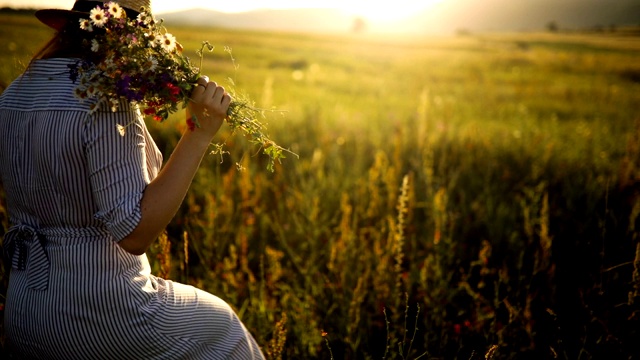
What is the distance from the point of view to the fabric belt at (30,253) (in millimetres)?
1273

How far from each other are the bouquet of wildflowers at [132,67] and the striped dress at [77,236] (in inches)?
2.3

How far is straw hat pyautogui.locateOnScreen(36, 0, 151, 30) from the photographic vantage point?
1265mm

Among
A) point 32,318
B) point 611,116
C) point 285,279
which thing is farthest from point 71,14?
point 611,116

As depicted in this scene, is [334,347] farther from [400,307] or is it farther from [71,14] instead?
[71,14]

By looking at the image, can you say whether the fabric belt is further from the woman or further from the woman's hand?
the woman's hand

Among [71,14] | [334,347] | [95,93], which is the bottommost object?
[334,347]

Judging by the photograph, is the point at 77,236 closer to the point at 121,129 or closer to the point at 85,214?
the point at 85,214

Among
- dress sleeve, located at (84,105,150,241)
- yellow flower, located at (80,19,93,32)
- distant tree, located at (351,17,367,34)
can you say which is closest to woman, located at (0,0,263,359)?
dress sleeve, located at (84,105,150,241)

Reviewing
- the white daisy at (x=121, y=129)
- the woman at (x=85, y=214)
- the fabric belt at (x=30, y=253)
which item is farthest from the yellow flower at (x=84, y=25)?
the fabric belt at (x=30, y=253)

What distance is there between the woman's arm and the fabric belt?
0.91ft

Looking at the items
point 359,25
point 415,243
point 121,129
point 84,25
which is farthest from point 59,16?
point 359,25

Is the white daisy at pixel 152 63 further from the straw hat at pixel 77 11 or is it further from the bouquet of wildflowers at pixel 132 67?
the straw hat at pixel 77 11

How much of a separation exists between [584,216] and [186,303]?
3252 millimetres

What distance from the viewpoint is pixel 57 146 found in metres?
1.16
